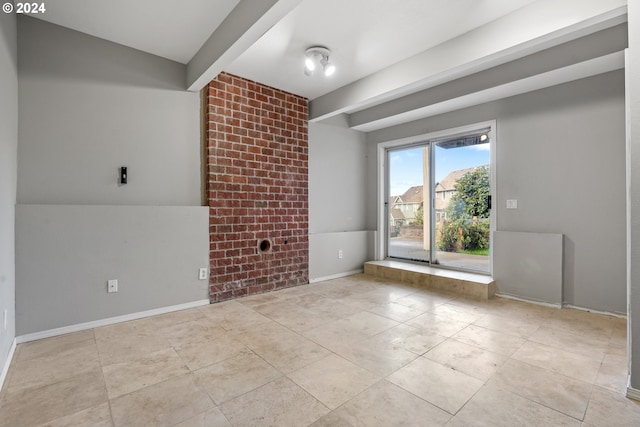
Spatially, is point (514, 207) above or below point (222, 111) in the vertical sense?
below

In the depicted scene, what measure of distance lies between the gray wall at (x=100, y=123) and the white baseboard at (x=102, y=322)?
3.71ft

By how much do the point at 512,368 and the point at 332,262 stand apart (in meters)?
2.98

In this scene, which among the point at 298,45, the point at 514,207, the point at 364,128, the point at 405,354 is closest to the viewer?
the point at 405,354

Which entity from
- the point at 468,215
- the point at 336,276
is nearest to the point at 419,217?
the point at 468,215

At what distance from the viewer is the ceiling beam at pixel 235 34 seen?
2.12m

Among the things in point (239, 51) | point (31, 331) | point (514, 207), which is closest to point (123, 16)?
point (239, 51)

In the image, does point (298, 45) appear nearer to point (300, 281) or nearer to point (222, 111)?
point (222, 111)

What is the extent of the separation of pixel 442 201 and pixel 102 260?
174 inches

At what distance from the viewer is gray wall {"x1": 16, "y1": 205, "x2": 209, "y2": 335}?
254 centimetres

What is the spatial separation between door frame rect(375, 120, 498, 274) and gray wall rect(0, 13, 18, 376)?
458 centimetres

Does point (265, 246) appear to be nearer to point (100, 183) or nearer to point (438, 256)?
point (100, 183)

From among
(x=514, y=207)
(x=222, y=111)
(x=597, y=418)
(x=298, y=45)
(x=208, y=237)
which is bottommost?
(x=597, y=418)

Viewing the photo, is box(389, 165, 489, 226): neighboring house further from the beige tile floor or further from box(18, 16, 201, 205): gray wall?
box(18, 16, 201, 205): gray wall

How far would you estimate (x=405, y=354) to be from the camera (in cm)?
230
